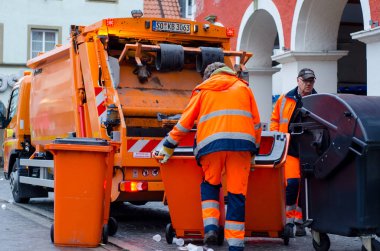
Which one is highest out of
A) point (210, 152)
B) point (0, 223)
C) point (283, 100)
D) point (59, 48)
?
point (59, 48)

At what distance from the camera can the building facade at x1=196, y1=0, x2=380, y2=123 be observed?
1171 centimetres

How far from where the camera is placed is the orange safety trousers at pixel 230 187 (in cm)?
652

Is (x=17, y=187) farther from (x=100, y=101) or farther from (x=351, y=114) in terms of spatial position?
(x=351, y=114)

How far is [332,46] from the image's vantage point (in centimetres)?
1406

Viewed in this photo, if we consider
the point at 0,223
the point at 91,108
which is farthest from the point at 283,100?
the point at 0,223

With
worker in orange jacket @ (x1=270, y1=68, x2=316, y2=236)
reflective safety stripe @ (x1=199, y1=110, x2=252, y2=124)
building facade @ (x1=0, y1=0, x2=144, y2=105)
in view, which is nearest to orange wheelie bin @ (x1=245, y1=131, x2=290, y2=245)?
worker in orange jacket @ (x1=270, y1=68, x2=316, y2=236)

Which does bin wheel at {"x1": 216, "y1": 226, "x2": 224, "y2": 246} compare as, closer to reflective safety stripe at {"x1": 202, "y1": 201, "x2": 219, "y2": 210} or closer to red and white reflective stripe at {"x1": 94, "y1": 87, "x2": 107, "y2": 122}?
reflective safety stripe at {"x1": 202, "y1": 201, "x2": 219, "y2": 210}

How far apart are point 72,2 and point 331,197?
72.5ft

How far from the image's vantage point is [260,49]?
1711 cm

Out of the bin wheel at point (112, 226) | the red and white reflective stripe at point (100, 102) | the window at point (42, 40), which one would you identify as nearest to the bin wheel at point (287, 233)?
the bin wheel at point (112, 226)

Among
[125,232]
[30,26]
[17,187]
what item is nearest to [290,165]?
[125,232]

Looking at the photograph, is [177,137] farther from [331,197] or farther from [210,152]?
[331,197]

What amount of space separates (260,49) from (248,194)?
10.3 metres

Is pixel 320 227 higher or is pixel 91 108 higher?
pixel 91 108
